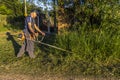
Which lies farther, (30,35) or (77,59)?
(30,35)

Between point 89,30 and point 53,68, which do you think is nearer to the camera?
point 53,68

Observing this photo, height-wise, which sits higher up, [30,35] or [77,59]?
[30,35]

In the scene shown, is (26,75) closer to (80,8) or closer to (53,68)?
(53,68)

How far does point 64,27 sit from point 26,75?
379cm

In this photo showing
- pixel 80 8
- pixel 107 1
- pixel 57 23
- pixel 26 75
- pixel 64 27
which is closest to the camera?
pixel 26 75

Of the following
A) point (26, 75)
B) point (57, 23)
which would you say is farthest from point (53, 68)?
point (57, 23)

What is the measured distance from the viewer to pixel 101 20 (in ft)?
34.8

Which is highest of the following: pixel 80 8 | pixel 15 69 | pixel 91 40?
pixel 80 8

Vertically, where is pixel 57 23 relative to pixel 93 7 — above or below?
below

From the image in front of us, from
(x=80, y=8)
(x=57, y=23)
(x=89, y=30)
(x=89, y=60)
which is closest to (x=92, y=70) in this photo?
(x=89, y=60)

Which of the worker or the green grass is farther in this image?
the worker

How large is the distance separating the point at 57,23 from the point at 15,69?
13.0 feet

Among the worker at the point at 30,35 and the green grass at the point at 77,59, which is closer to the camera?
the green grass at the point at 77,59

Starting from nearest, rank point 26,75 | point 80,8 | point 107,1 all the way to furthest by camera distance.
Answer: point 26,75 < point 107,1 < point 80,8
